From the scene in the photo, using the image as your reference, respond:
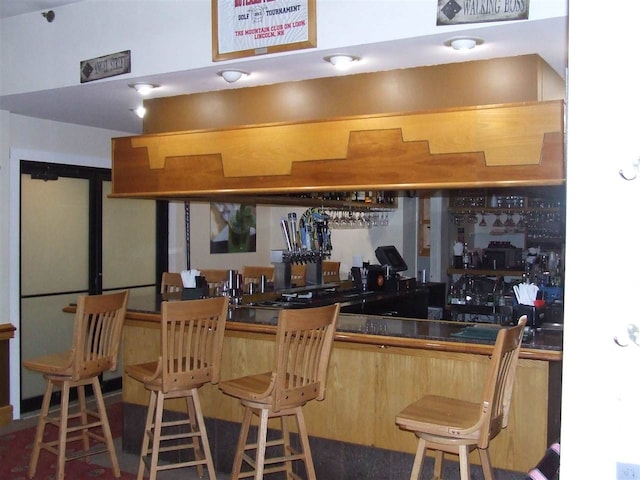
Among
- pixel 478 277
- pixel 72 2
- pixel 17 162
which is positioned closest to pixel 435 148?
pixel 72 2

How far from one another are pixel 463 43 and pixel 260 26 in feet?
3.59

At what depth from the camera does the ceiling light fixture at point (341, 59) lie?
12.1 feet

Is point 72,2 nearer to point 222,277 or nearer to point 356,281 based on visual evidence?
point 222,277

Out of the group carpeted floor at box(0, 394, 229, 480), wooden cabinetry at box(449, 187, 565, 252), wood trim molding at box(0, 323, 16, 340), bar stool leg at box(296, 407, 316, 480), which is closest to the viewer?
bar stool leg at box(296, 407, 316, 480)

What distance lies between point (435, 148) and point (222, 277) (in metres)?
2.74

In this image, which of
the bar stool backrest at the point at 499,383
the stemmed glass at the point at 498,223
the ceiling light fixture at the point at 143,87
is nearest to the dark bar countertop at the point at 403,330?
the bar stool backrest at the point at 499,383

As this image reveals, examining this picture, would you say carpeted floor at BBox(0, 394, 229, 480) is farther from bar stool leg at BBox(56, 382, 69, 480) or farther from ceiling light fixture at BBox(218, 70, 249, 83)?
ceiling light fixture at BBox(218, 70, 249, 83)

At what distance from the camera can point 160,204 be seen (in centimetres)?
691

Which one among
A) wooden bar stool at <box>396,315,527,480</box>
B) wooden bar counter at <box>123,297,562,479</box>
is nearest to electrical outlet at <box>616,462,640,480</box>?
wooden bar stool at <box>396,315,527,480</box>

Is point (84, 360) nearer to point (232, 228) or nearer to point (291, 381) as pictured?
point (291, 381)

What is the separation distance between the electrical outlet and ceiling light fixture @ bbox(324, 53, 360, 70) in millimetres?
2568

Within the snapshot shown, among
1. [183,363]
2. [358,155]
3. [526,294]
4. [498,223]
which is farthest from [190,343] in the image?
[498,223]

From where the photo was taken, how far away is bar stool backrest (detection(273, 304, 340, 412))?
10.3 ft

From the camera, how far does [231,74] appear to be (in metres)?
4.05
